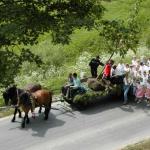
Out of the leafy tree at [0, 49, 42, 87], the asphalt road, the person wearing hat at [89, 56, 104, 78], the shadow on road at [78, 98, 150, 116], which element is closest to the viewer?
the leafy tree at [0, 49, 42, 87]

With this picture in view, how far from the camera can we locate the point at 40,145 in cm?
1797

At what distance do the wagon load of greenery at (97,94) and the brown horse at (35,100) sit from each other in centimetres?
131

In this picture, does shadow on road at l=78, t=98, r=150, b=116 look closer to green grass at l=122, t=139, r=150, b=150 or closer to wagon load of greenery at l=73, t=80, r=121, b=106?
wagon load of greenery at l=73, t=80, r=121, b=106

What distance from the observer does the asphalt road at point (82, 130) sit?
18094 millimetres

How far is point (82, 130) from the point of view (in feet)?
63.4

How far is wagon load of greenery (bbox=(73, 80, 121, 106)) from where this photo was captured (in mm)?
20891

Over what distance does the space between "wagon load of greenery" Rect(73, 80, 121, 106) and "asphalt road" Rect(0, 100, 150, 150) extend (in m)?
0.43

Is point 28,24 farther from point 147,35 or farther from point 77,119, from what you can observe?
point 147,35

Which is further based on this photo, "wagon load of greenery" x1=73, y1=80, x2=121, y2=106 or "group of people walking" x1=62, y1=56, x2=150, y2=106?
"group of people walking" x1=62, y1=56, x2=150, y2=106

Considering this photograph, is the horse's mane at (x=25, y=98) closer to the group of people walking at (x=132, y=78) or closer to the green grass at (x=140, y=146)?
the green grass at (x=140, y=146)

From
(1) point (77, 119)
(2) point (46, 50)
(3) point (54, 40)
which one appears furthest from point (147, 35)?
(3) point (54, 40)

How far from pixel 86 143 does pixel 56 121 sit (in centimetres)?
251

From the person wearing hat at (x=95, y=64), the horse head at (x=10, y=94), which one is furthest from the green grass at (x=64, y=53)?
the horse head at (x=10, y=94)

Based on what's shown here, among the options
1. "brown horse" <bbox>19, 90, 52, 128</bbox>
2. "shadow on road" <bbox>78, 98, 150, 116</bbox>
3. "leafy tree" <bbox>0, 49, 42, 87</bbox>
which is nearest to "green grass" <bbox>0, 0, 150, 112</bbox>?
"shadow on road" <bbox>78, 98, 150, 116</bbox>
